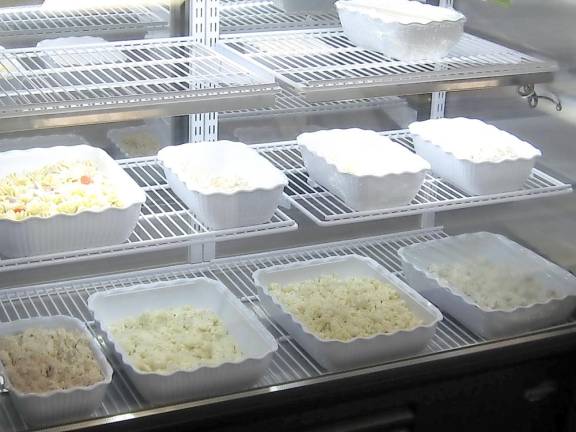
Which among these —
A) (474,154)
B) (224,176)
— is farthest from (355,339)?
(474,154)

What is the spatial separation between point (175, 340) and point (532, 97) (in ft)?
3.26

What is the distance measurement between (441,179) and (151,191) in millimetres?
687

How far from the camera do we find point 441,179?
240 cm

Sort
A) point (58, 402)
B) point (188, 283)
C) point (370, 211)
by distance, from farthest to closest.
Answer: point (188, 283)
point (370, 211)
point (58, 402)

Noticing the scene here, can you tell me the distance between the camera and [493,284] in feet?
8.00

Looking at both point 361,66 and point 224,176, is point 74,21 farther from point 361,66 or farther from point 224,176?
point 361,66

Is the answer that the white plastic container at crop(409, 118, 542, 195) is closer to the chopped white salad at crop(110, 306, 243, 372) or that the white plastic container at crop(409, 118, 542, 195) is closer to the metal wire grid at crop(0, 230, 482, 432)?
the metal wire grid at crop(0, 230, 482, 432)

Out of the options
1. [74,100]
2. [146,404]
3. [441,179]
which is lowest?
[146,404]

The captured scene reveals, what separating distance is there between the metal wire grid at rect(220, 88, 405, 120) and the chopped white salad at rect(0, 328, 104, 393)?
65 centimetres

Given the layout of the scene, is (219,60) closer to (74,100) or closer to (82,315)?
(74,100)

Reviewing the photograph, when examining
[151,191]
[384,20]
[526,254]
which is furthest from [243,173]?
[526,254]

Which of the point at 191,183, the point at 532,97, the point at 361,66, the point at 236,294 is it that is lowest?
the point at 236,294

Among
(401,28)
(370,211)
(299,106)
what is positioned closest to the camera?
(401,28)

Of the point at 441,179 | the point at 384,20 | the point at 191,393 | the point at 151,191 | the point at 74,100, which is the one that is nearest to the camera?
the point at 74,100
